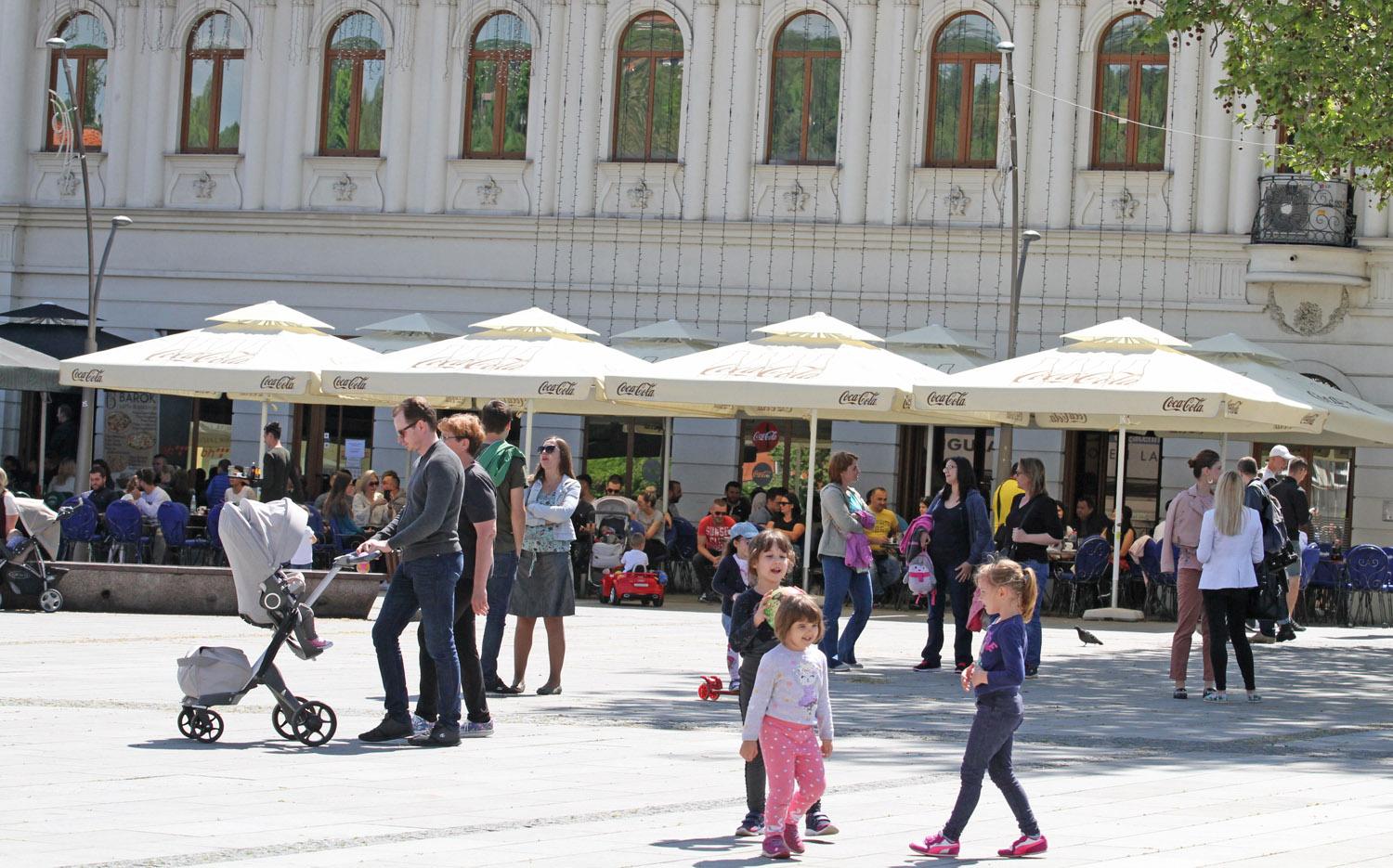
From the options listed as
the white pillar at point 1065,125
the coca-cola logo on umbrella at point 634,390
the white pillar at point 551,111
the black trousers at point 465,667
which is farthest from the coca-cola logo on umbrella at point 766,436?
the black trousers at point 465,667

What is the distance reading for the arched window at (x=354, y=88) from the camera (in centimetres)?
3225

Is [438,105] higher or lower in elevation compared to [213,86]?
lower

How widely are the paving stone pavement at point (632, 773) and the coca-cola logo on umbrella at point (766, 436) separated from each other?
1434cm

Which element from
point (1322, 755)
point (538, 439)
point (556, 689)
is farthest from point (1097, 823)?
point (538, 439)

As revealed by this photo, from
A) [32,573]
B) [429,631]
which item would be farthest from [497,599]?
[32,573]

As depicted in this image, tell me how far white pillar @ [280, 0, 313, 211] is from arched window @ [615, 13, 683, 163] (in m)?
4.60

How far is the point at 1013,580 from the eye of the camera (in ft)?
27.6

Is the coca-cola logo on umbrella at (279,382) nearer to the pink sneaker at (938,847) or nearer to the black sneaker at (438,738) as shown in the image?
the black sneaker at (438,738)

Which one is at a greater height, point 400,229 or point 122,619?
point 400,229

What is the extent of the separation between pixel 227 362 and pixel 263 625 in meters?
13.0

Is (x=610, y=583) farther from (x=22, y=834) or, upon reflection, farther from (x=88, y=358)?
(x=22, y=834)

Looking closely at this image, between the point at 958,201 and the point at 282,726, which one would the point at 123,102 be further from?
the point at 282,726

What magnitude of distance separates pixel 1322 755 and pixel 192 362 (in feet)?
49.2

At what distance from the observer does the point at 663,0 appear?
31.2m
